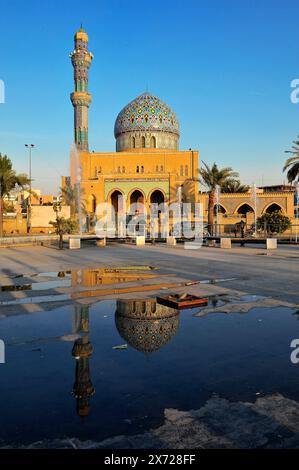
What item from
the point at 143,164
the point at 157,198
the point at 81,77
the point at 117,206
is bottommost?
the point at 117,206

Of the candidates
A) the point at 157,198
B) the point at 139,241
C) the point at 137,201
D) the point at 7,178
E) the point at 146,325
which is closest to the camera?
the point at 146,325

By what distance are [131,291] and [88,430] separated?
17.3ft

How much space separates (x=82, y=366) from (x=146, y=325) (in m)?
1.52

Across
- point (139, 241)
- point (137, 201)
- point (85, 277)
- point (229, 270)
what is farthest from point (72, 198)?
point (85, 277)

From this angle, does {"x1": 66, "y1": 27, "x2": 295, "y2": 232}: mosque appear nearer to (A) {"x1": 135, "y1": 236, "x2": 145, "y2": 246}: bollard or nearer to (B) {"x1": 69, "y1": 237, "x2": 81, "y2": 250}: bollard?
(A) {"x1": 135, "y1": 236, "x2": 145, "y2": 246}: bollard

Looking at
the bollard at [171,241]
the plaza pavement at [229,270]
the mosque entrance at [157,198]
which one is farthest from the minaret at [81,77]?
the plaza pavement at [229,270]

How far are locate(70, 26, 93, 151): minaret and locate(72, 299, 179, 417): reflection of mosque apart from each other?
43040mm

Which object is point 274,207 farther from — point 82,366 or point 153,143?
point 82,366

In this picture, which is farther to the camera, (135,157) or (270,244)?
(135,157)

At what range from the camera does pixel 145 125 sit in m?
48.3

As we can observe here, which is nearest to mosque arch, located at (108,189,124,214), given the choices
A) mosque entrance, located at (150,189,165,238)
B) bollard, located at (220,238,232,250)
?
mosque entrance, located at (150,189,165,238)
